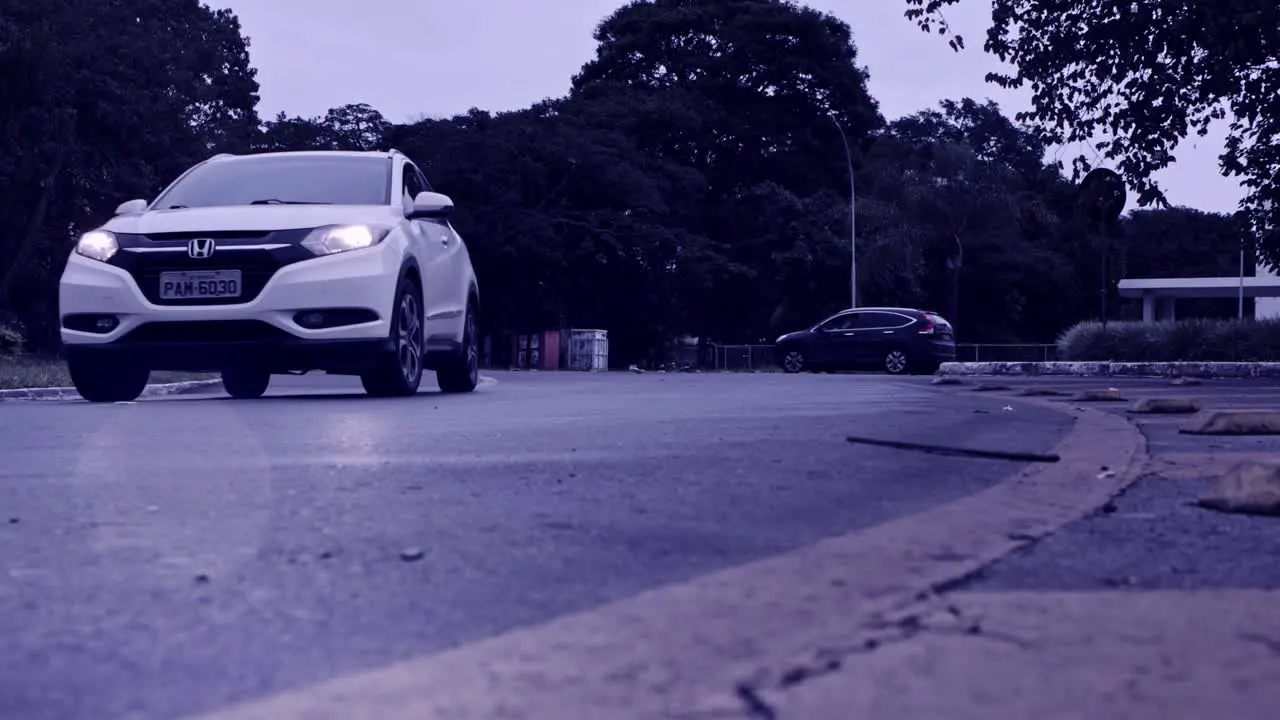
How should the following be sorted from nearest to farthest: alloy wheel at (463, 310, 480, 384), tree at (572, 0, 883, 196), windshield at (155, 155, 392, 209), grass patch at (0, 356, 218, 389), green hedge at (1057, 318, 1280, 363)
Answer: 1. windshield at (155, 155, 392, 209)
2. alloy wheel at (463, 310, 480, 384)
3. grass patch at (0, 356, 218, 389)
4. green hedge at (1057, 318, 1280, 363)
5. tree at (572, 0, 883, 196)

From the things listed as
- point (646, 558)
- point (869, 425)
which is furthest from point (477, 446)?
point (646, 558)

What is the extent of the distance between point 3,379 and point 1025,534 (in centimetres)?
1160

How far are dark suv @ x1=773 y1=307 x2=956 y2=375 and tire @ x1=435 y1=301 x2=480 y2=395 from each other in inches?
734

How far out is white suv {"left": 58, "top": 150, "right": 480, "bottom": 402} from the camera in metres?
8.97

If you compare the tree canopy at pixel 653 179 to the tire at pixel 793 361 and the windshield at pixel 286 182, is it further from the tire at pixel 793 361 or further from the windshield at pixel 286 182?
the windshield at pixel 286 182

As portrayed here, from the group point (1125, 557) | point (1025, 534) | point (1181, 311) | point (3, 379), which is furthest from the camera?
point (1181, 311)

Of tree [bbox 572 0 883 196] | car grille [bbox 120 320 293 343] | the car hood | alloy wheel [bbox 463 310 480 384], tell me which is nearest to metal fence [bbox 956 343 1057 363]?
tree [bbox 572 0 883 196]

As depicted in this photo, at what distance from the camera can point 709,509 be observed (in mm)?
3393

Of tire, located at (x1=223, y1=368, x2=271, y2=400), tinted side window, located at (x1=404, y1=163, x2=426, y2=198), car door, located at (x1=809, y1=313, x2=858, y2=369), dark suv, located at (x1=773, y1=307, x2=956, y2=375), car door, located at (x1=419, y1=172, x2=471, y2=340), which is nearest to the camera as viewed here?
tinted side window, located at (x1=404, y1=163, x2=426, y2=198)

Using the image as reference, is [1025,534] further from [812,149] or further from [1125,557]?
[812,149]

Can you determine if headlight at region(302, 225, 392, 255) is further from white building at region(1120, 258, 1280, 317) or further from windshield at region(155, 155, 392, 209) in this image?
white building at region(1120, 258, 1280, 317)

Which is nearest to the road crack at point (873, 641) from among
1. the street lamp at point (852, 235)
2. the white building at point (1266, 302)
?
the street lamp at point (852, 235)

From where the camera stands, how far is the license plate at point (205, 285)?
29.4 ft

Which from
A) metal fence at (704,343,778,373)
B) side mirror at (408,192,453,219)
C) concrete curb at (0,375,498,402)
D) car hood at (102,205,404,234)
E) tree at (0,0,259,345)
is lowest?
metal fence at (704,343,778,373)
